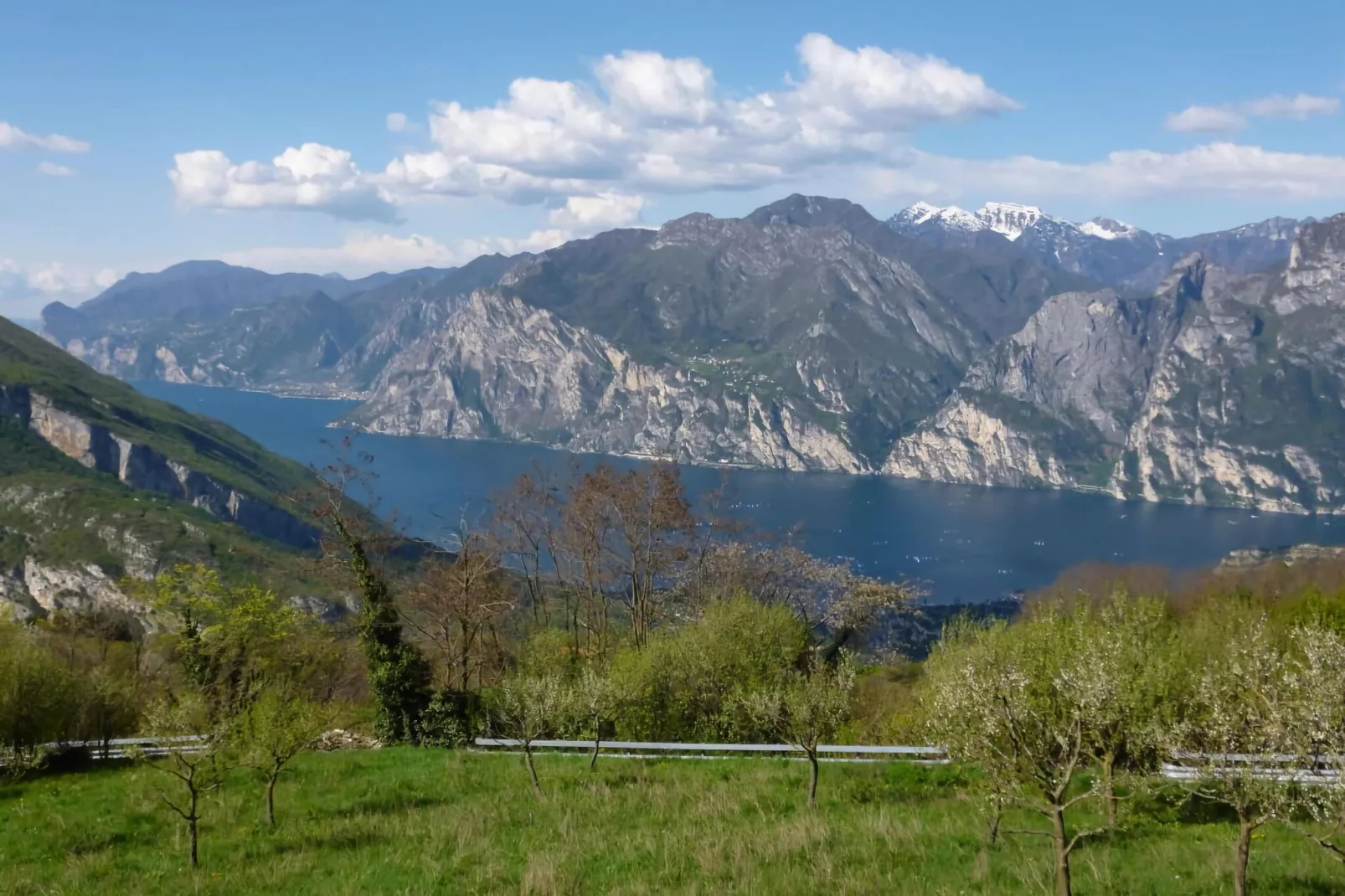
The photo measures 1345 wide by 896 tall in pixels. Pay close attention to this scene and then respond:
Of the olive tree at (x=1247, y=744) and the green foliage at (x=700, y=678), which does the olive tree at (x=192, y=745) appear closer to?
the green foliage at (x=700, y=678)

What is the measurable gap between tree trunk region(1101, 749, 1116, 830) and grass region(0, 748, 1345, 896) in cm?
53

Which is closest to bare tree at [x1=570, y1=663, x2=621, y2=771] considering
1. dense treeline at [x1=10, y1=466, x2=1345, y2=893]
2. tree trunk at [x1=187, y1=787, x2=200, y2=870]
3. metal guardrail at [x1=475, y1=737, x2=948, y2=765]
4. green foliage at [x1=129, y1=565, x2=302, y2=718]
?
dense treeline at [x1=10, y1=466, x2=1345, y2=893]

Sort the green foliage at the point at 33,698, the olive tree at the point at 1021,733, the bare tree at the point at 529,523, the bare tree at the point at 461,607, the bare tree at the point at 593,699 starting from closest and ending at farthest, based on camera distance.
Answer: the olive tree at the point at 1021,733
the bare tree at the point at 593,699
the green foliage at the point at 33,698
the bare tree at the point at 461,607
the bare tree at the point at 529,523

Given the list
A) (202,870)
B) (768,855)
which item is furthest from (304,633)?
(768,855)

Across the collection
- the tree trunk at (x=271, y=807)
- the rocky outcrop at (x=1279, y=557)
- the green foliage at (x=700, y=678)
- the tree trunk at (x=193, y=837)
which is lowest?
the rocky outcrop at (x=1279, y=557)

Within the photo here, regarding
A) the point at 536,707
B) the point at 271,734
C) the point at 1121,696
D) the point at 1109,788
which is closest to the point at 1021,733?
the point at 1109,788

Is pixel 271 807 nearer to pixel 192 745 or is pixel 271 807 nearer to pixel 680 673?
pixel 192 745

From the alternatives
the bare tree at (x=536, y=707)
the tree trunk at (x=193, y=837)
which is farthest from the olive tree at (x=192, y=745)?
the bare tree at (x=536, y=707)

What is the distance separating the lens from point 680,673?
32.5 metres

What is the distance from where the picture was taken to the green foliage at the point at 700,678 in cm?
3092

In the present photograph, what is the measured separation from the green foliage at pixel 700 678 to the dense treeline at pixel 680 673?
0.10 m

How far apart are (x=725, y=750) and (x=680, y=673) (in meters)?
5.96

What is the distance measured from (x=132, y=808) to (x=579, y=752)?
11173 mm

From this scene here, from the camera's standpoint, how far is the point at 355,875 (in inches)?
593
